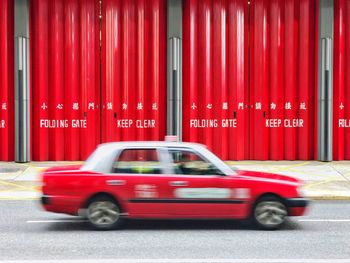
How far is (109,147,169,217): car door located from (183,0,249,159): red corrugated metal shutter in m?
9.06

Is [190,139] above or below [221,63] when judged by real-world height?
below

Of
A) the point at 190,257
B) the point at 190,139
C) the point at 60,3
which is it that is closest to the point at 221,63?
the point at 190,139

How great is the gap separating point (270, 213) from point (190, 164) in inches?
55.1

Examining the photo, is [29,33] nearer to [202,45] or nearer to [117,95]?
[117,95]

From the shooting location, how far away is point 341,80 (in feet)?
58.5

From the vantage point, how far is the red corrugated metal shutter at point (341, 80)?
17.8 m

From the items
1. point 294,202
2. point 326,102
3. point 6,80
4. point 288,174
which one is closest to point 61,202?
point 294,202

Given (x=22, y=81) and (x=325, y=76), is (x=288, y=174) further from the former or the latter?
(x=22, y=81)

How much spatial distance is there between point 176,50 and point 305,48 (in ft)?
12.8

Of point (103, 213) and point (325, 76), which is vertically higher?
point (325, 76)

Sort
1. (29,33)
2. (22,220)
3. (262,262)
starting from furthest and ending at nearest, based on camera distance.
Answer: (29,33)
(22,220)
(262,262)

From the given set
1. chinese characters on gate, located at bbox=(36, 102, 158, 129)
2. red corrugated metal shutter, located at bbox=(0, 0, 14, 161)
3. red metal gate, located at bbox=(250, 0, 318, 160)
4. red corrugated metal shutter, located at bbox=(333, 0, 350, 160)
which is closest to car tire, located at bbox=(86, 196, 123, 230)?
chinese characters on gate, located at bbox=(36, 102, 158, 129)

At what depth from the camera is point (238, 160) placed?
18062 millimetres

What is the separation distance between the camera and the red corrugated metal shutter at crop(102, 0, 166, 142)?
17750 mm
